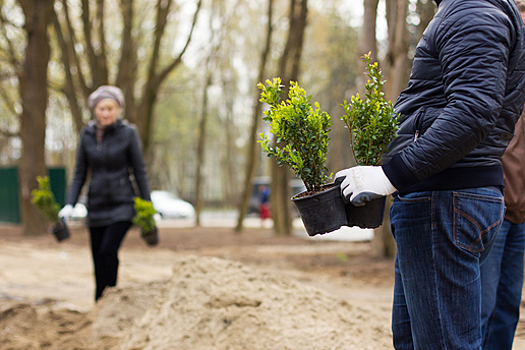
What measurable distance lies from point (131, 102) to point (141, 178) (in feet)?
33.2

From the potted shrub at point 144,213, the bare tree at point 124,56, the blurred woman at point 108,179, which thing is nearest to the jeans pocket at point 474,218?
the potted shrub at point 144,213

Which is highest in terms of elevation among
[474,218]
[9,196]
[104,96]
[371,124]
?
[104,96]

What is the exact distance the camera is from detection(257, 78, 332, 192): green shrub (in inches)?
77.0

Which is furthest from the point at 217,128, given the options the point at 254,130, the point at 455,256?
the point at 455,256

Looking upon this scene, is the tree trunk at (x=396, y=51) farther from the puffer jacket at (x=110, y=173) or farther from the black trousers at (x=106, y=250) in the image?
the black trousers at (x=106, y=250)

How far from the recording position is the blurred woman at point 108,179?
436 cm

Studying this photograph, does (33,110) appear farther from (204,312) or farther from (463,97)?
(463,97)

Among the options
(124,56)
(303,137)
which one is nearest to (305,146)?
(303,137)

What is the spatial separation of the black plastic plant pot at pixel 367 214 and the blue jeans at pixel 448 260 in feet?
0.43

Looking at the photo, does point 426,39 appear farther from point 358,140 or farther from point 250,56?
point 250,56

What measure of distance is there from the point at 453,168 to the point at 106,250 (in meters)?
3.24

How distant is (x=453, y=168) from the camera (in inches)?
70.1

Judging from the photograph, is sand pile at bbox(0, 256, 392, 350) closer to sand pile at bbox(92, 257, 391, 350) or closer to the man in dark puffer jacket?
sand pile at bbox(92, 257, 391, 350)

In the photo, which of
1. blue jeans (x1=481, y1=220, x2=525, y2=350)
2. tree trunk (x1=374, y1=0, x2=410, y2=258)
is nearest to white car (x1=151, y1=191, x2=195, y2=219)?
tree trunk (x1=374, y1=0, x2=410, y2=258)
